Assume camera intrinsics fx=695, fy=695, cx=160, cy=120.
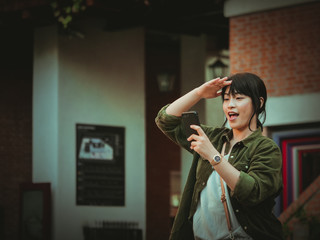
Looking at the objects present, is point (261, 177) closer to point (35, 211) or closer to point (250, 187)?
point (250, 187)

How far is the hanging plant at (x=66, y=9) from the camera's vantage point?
1096 centimetres

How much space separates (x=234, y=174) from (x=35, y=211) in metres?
8.57

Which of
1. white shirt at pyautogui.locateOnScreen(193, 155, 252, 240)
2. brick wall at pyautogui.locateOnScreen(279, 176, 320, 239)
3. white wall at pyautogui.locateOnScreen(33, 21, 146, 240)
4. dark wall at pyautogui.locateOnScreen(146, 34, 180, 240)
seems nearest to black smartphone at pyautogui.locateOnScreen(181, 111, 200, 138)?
white shirt at pyautogui.locateOnScreen(193, 155, 252, 240)

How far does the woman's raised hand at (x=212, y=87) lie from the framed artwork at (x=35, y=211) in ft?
25.6

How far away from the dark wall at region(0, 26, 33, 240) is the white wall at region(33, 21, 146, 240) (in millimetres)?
1892

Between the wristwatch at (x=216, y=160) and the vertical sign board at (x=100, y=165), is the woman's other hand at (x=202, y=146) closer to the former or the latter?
the wristwatch at (x=216, y=160)

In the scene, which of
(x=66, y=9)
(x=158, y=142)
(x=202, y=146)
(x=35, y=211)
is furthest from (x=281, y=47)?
(x=202, y=146)

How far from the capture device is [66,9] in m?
11.1

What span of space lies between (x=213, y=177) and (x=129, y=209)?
888cm

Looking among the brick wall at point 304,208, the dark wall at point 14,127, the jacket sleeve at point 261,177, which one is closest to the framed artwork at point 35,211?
the dark wall at point 14,127

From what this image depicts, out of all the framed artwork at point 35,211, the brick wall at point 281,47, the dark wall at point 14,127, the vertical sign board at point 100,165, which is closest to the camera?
the brick wall at point 281,47

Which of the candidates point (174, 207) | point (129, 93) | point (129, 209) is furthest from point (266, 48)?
point (174, 207)

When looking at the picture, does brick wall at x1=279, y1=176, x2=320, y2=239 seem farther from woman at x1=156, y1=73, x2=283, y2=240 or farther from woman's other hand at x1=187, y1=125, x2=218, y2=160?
woman's other hand at x1=187, y1=125, x2=218, y2=160

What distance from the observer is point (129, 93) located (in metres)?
12.7
